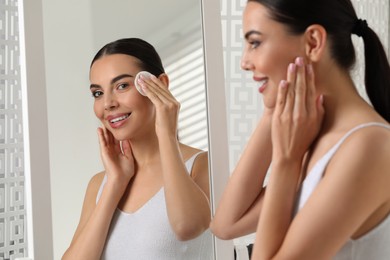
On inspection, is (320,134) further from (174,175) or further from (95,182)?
(95,182)

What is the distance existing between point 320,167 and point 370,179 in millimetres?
108

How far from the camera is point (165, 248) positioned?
149 centimetres

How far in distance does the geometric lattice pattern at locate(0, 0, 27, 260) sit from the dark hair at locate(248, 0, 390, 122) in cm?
73

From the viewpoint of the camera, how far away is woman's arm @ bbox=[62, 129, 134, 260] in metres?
1.45

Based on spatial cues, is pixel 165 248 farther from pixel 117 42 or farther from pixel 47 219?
pixel 117 42

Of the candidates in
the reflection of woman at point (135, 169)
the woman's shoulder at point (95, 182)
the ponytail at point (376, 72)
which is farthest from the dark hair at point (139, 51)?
the ponytail at point (376, 72)

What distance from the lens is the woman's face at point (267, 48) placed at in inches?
46.4

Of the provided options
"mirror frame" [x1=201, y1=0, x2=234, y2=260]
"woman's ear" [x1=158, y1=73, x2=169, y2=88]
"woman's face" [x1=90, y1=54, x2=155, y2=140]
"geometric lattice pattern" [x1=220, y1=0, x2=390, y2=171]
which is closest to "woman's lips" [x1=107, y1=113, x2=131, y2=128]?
"woman's face" [x1=90, y1=54, x2=155, y2=140]

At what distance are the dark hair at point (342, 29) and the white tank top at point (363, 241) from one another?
6.1 inches

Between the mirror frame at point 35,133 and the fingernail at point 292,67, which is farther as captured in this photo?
the mirror frame at point 35,133

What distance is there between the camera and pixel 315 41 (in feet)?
3.80

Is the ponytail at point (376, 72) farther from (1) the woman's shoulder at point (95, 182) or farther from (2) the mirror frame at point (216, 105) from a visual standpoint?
(1) the woman's shoulder at point (95, 182)

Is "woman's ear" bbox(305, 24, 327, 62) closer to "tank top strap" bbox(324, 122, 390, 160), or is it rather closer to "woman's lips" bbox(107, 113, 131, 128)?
"tank top strap" bbox(324, 122, 390, 160)

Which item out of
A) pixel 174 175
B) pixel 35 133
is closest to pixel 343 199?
pixel 174 175
